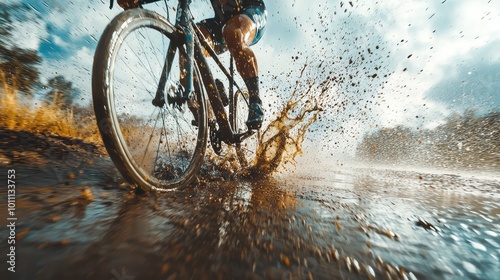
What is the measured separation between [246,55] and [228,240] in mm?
2157

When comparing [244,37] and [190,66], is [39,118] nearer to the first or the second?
[190,66]

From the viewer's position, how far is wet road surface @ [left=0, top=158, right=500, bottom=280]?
51 cm

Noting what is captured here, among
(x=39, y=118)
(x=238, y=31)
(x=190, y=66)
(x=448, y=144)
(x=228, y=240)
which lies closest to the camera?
(x=228, y=240)

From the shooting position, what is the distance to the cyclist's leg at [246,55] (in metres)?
2.39

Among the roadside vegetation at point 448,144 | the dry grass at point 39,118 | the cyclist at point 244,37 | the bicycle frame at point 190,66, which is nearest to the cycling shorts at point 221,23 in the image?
the cyclist at point 244,37

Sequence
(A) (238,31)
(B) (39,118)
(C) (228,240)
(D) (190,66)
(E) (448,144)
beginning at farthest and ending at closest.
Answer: (E) (448,144)
(B) (39,118)
(A) (238,31)
(D) (190,66)
(C) (228,240)

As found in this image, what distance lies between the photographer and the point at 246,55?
2.44m

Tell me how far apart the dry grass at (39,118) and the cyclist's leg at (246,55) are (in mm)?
2381

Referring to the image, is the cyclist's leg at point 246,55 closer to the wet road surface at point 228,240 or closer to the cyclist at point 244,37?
the cyclist at point 244,37

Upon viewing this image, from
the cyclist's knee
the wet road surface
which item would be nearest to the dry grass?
the wet road surface

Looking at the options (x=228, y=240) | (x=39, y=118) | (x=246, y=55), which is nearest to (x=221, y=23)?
(x=246, y=55)

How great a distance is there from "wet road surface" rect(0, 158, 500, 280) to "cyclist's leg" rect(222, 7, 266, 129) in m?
1.44

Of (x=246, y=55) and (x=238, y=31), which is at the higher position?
(x=238, y=31)

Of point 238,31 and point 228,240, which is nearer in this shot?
point 228,240
